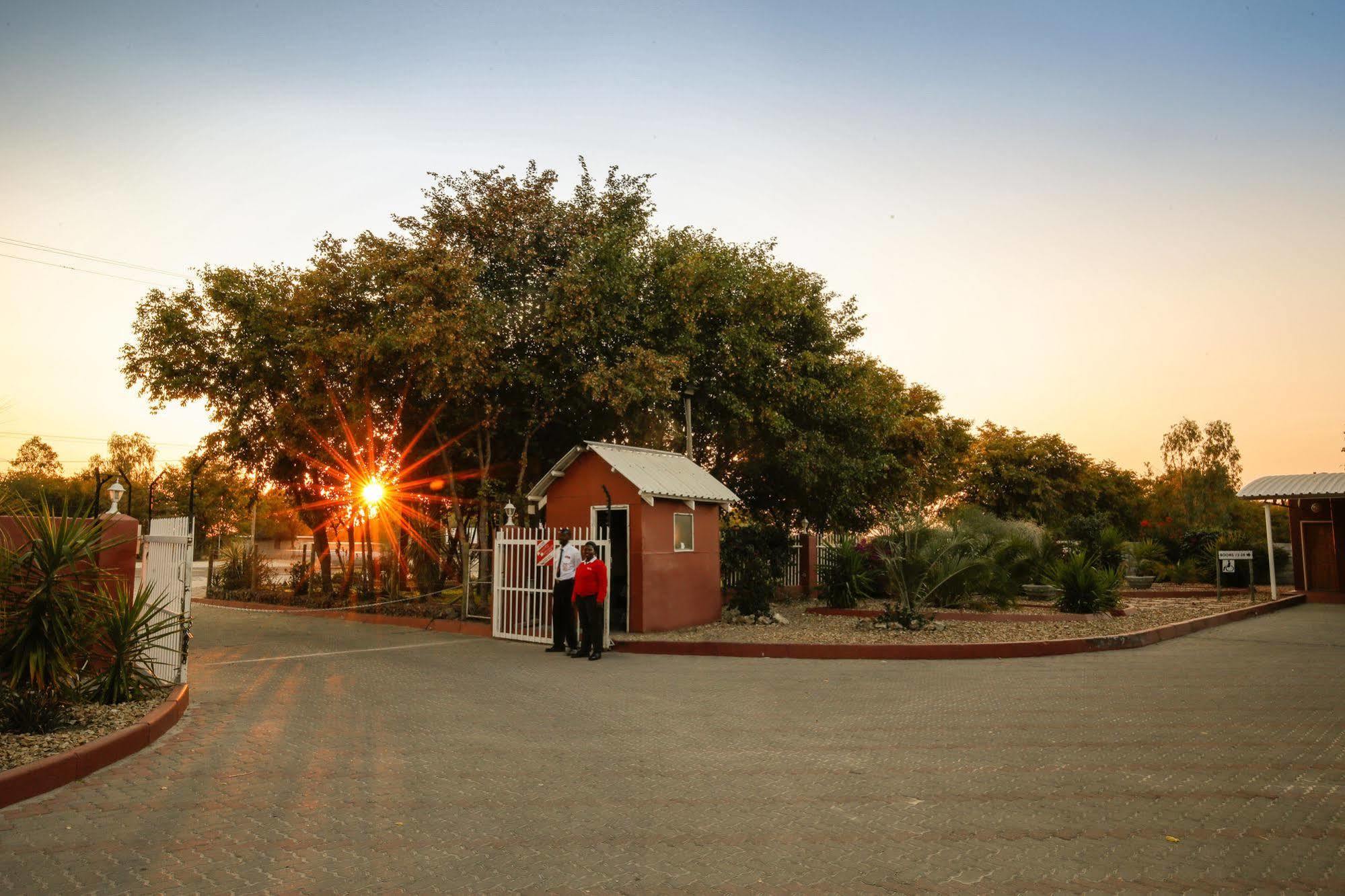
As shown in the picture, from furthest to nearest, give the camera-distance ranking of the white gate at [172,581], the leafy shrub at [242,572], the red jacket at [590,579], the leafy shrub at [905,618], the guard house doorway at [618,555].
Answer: the leafy shrub at [242,572]
the guard house doorway at [618,555]
the leafy shrub at [905,618]
the red jacket at [590,579]
the white gate at [172,581]

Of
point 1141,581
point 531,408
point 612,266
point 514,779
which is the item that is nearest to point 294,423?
point 531,408

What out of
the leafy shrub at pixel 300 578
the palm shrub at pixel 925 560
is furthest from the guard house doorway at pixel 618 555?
the leafy shrub at pixel 300 578

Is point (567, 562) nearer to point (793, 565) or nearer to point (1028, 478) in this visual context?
point (793, 565)

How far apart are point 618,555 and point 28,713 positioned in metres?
9.90

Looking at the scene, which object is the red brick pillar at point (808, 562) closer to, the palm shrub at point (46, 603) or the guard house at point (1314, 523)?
the guard house at point (1314, 523)

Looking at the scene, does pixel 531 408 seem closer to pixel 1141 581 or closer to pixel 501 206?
pixel 501 206

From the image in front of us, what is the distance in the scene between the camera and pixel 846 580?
1858 centimetres

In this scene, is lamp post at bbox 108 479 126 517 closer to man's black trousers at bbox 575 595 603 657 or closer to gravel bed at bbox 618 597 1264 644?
man's black trousers at bbox 575 595 603 657

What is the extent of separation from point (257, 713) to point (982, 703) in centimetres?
714

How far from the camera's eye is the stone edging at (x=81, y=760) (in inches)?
219

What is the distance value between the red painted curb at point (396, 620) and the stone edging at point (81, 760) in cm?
821

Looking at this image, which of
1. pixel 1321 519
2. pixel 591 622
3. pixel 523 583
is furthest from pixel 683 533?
pixel 1321 519

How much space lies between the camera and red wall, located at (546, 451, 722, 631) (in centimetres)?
1456

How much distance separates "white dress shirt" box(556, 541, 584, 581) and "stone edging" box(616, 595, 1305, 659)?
1489mm
